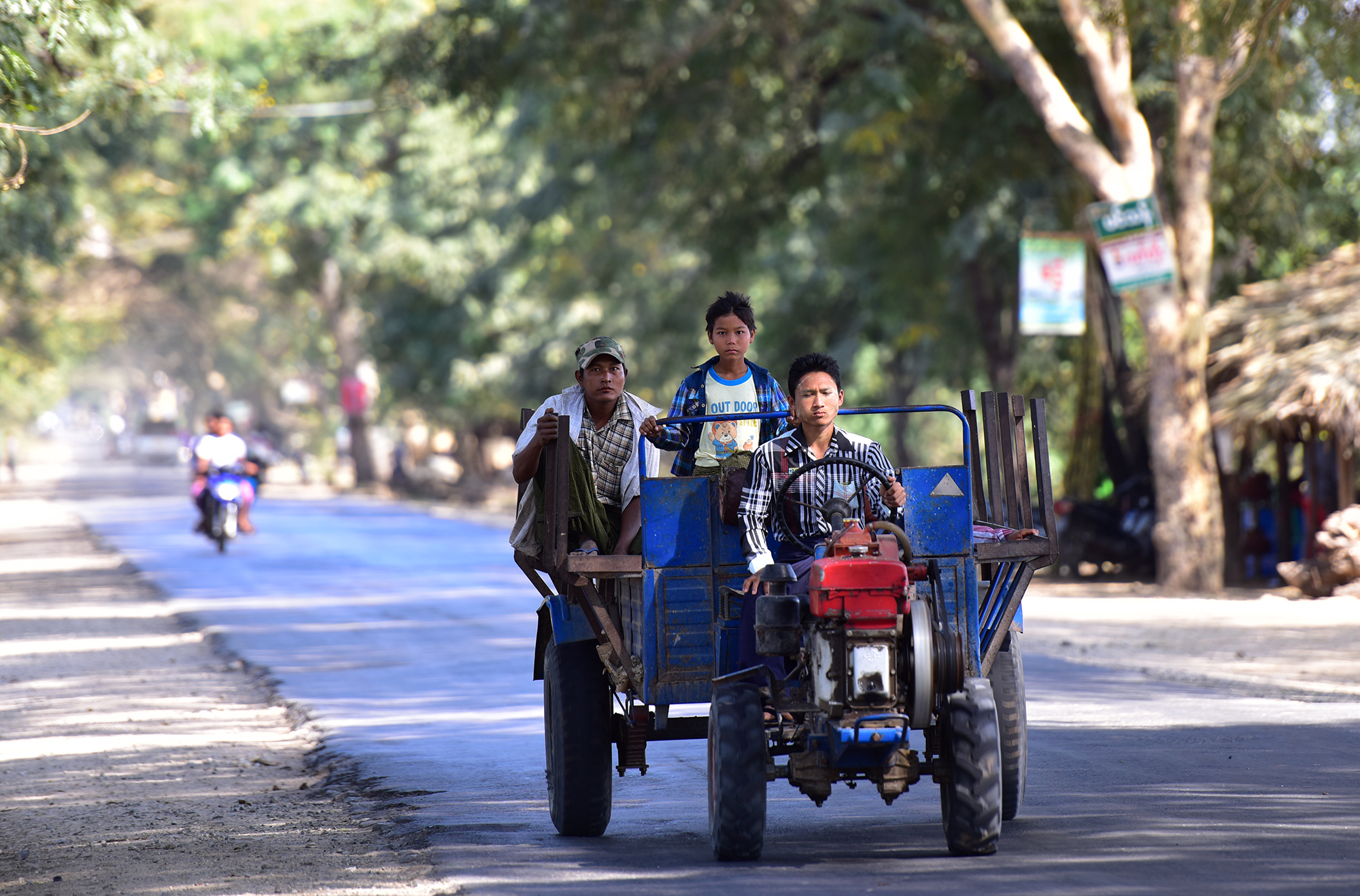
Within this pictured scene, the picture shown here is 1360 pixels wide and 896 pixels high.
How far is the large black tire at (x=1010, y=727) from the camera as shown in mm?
6703

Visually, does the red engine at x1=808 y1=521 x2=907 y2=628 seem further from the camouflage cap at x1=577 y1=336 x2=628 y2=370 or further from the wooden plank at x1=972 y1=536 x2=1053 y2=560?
the camouflage cap at x1=577 y1=336 x2=628 y2=370

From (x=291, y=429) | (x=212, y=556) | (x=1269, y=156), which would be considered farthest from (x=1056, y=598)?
(x=291, y=429)

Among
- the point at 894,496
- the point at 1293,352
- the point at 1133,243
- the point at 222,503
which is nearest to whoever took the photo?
the point at 894,496

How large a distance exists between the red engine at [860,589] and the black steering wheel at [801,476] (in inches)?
19.7

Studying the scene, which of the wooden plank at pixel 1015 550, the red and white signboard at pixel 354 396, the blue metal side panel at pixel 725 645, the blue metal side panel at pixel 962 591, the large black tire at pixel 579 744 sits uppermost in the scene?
the red and white signboard at pixel 354 396

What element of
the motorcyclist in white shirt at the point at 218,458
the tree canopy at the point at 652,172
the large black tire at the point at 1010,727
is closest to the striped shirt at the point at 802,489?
the large black tire at the point at 1010,727

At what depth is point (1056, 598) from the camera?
60.2 feet

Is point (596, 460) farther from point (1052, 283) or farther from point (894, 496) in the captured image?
point (1052, 283)

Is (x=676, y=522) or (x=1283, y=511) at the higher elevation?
A: (x=676, y=522)

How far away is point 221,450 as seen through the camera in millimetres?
25000

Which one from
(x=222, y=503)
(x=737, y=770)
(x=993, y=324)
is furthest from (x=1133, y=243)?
(x=222, y=503)

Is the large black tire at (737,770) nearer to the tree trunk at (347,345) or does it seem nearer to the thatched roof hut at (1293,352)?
the thatched roof hut at (1293,352)

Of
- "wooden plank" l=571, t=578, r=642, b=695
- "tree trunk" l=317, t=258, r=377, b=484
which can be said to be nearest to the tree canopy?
"tree trunk" l=317, t=258, r=377, b=484

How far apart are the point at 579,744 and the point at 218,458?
19.2 metres
